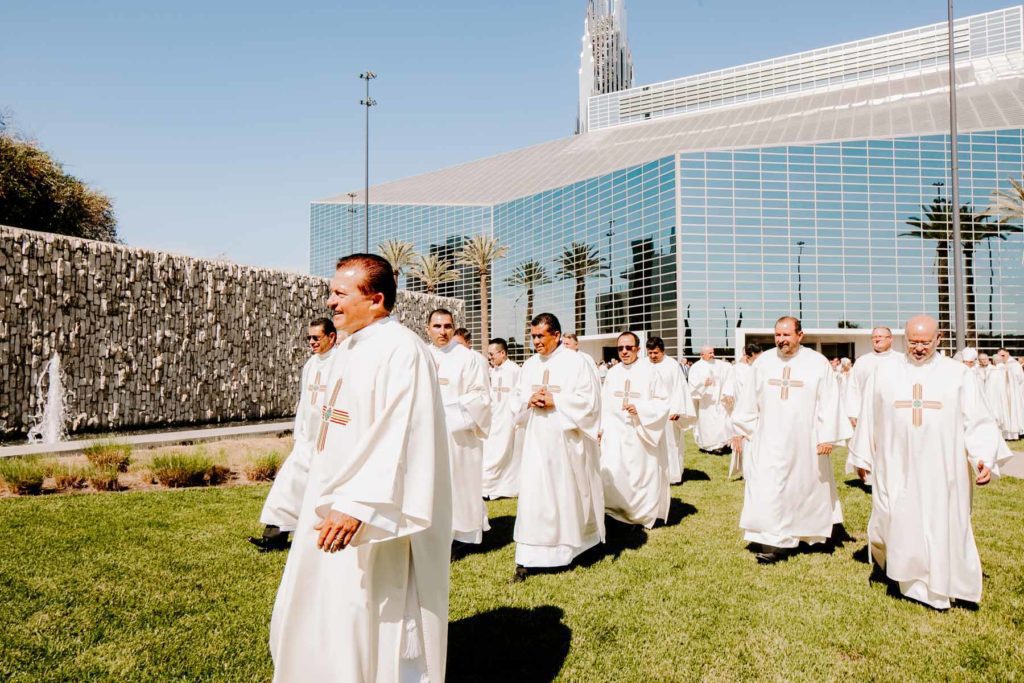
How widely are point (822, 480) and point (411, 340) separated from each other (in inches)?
213

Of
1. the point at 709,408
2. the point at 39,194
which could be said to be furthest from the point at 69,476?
the point at 39,194

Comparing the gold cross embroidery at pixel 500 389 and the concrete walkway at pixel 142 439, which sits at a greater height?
the gold cross embroidery at pixel 500 389

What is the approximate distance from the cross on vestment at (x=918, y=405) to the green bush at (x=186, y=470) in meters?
9.32

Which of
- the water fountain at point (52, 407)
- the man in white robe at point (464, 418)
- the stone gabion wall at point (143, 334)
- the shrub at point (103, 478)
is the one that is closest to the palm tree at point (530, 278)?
the stone gabion wall at point (143, 334)

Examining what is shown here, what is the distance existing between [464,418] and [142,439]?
954cm

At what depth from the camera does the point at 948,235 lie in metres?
38.4

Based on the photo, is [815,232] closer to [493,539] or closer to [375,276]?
[493,539]

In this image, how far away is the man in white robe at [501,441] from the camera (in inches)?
403

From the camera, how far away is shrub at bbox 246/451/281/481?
1073 centimetres

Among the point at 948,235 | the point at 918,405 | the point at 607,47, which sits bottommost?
the point at 918,405

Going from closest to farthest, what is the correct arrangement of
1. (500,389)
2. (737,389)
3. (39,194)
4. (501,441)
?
(737,389), (501,441), (500,389), (39,194)

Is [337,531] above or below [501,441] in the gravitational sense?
above

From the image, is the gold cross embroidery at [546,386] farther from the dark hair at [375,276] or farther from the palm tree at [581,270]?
the palm tree at [581,270]

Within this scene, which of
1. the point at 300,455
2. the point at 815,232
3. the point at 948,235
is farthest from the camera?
the point at 815,232
